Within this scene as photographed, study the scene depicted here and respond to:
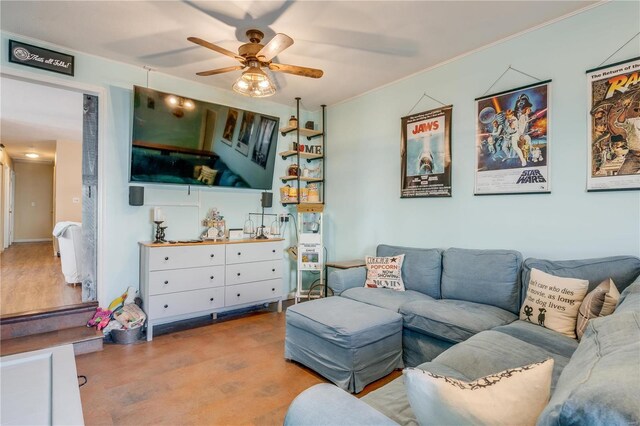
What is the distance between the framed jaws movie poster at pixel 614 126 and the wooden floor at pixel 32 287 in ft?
15.5

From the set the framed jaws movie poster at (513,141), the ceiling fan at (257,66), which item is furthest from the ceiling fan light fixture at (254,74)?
the framed jaws movie poster at (513,141)

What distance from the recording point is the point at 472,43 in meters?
2.89

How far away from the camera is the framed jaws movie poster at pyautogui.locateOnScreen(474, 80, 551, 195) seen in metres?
2.61

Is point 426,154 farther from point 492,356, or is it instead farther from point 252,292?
point 252,292

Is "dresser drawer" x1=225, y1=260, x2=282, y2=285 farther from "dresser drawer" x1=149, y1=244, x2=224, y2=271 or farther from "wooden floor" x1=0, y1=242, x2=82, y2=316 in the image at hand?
"wooden floor" x1=0, y1=242, x2=82, y2=316

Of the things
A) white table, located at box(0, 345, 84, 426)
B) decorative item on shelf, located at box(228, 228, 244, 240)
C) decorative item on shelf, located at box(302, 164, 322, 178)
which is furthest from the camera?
decorative item on shelf, located at box(302, 164, 322, 178)

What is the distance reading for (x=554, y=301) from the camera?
2.10m

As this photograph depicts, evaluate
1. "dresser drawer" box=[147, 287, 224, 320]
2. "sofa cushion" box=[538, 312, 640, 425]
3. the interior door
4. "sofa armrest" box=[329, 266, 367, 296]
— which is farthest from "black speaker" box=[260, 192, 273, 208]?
the interior door

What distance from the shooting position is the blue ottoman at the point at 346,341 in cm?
220

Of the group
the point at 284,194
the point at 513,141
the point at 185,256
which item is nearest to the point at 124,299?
the point at 185,256

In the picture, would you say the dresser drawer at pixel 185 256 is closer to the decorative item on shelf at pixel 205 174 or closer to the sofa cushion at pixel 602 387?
the decorative item on shelf at pixel 205 174

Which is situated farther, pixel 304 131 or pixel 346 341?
pixel 304 131

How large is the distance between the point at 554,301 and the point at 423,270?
3.54 feet

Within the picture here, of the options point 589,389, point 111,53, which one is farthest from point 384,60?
point 589,389
